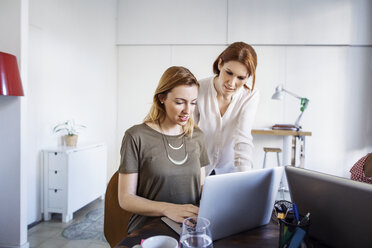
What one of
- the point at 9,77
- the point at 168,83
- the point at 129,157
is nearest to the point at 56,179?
the point at 9,77

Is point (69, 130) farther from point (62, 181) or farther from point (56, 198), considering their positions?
point (56, 198)

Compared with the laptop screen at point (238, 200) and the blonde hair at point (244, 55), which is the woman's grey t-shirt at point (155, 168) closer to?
the laptop screen at point (238, 200)

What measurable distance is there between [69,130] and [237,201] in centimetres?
267

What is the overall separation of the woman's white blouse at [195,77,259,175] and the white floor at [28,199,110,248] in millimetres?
1333

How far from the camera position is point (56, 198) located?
2.58 m

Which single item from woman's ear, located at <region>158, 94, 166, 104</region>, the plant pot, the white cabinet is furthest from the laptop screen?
the plant pot

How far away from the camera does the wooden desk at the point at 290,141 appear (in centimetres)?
337

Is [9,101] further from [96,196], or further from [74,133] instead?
[96,196]

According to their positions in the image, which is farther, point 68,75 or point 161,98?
point 68,75

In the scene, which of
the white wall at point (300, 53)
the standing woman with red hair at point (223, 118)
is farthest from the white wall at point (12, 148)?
the white wall at point (300, 53)

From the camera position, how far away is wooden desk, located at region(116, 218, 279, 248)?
76 centimetres

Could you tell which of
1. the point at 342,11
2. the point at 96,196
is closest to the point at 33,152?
the point at 96,196

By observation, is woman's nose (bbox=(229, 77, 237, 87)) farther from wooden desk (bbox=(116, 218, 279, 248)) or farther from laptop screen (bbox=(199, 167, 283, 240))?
wooden desk (bbox=(116, 218, 279, 248))

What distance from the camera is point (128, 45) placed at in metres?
4.27
